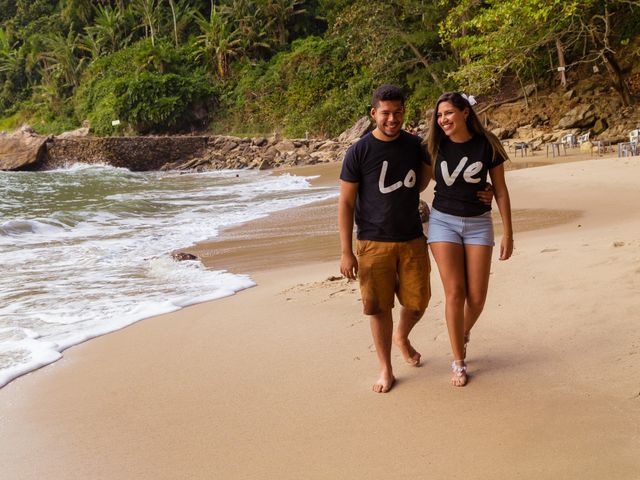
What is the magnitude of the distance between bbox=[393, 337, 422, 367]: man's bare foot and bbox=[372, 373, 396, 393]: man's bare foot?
25 centimetres

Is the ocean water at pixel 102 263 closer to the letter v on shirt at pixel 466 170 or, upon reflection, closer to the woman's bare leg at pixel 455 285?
the woman's bare leg at pixel 455 285

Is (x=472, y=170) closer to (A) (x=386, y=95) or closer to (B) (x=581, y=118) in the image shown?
(A) (x=386, y=95)

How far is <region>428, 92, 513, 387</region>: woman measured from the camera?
3201mm

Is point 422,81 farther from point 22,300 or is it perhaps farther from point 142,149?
point 22,300

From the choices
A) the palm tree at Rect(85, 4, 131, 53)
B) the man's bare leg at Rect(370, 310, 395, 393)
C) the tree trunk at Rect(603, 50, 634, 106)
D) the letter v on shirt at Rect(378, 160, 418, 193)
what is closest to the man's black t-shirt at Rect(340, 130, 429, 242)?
the letter v on shirt at Rect(378, 160, 418, 193)

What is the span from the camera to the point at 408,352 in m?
3.50

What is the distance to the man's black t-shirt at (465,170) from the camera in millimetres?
3205

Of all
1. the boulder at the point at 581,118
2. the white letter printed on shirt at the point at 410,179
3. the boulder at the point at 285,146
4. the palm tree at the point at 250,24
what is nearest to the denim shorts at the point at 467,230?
the white letter printed on shirt at the point at 410,179

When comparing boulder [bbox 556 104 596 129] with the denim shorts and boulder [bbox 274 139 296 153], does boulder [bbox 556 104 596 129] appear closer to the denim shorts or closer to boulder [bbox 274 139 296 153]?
boulder [bbox 274 139 296 153]

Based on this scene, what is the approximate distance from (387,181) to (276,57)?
135 ft

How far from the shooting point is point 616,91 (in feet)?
71.4

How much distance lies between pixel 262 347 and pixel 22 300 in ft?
9.76

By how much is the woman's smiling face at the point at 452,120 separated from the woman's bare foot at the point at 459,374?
3.62 ft

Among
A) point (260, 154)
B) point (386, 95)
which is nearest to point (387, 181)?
point (386, 95)
